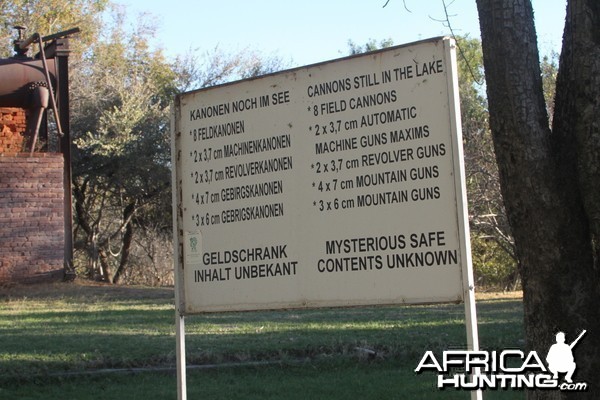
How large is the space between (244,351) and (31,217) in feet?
33.4

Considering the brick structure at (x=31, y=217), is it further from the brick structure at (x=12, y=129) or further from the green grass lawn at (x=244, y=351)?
the green grass lawn at (x=244, y=351)

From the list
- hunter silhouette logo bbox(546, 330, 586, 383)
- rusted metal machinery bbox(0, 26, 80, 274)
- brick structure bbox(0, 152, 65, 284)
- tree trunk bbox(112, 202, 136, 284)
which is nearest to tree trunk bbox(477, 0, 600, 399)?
hunter silhouette logo bbox(546, 330, 586, 383)

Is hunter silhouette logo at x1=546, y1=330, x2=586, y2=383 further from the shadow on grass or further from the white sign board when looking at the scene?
the shadow on grass

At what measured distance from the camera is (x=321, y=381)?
332 inches

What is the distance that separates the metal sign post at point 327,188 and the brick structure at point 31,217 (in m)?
13.3

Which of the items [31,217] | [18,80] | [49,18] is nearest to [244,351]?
[31,217]

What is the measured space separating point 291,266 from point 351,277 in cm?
45

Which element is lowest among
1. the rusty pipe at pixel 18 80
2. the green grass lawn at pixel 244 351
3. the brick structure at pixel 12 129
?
the green grass lawn at pixel 244 351

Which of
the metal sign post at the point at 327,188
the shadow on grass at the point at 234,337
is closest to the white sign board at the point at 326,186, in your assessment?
the metal sign post at the point at 327,188

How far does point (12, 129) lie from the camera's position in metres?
19.5

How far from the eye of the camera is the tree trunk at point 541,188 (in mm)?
4730

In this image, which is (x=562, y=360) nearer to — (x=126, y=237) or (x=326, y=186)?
(x=326, y=186)

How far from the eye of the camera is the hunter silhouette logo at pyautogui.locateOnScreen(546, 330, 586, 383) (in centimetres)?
468

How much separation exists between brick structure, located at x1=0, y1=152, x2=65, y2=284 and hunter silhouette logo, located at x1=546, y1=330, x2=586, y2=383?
600 inches
